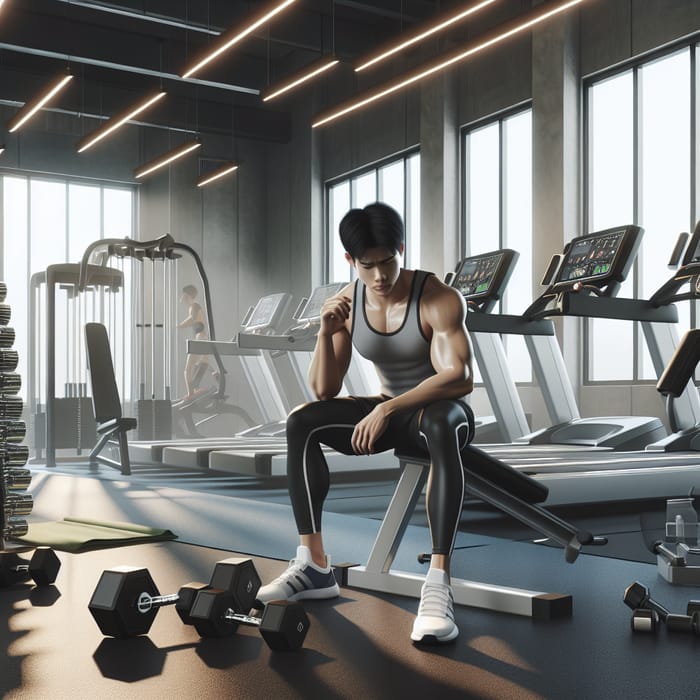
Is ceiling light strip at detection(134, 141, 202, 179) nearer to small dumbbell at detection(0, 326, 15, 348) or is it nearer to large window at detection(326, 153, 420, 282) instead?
large window at detection(326, 153, 420, 282)

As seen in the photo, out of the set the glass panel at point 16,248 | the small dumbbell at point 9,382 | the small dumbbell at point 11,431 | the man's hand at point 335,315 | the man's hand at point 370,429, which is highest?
the glass panel at point 16,248

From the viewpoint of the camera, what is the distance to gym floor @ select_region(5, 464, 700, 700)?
5.22 ft

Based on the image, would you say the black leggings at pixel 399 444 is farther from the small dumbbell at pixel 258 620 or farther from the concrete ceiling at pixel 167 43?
the concrete ceiling at pixel 167 43

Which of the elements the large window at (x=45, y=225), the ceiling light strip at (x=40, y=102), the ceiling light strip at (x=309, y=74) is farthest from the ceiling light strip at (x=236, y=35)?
the large window at (x=45, y=225)

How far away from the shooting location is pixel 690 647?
1.86 m

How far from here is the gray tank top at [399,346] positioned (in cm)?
227

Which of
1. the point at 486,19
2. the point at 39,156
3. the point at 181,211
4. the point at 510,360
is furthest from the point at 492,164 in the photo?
the point at 39,156

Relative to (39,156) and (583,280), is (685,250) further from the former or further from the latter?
(39,156)

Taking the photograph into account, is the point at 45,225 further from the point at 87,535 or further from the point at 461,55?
the point at 87,535

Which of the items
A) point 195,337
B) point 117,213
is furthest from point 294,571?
point 117,213

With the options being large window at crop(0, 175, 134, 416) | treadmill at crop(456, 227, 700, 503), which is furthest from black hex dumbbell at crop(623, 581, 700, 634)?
large window at crop(0, 175, 134, 416)

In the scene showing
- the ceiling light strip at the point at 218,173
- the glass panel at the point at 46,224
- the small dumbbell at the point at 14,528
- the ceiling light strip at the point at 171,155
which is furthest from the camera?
the glass panel at the point at 46,224

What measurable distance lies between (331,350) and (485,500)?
1.91ft

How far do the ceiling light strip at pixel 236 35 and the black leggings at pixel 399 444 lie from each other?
4.08m
